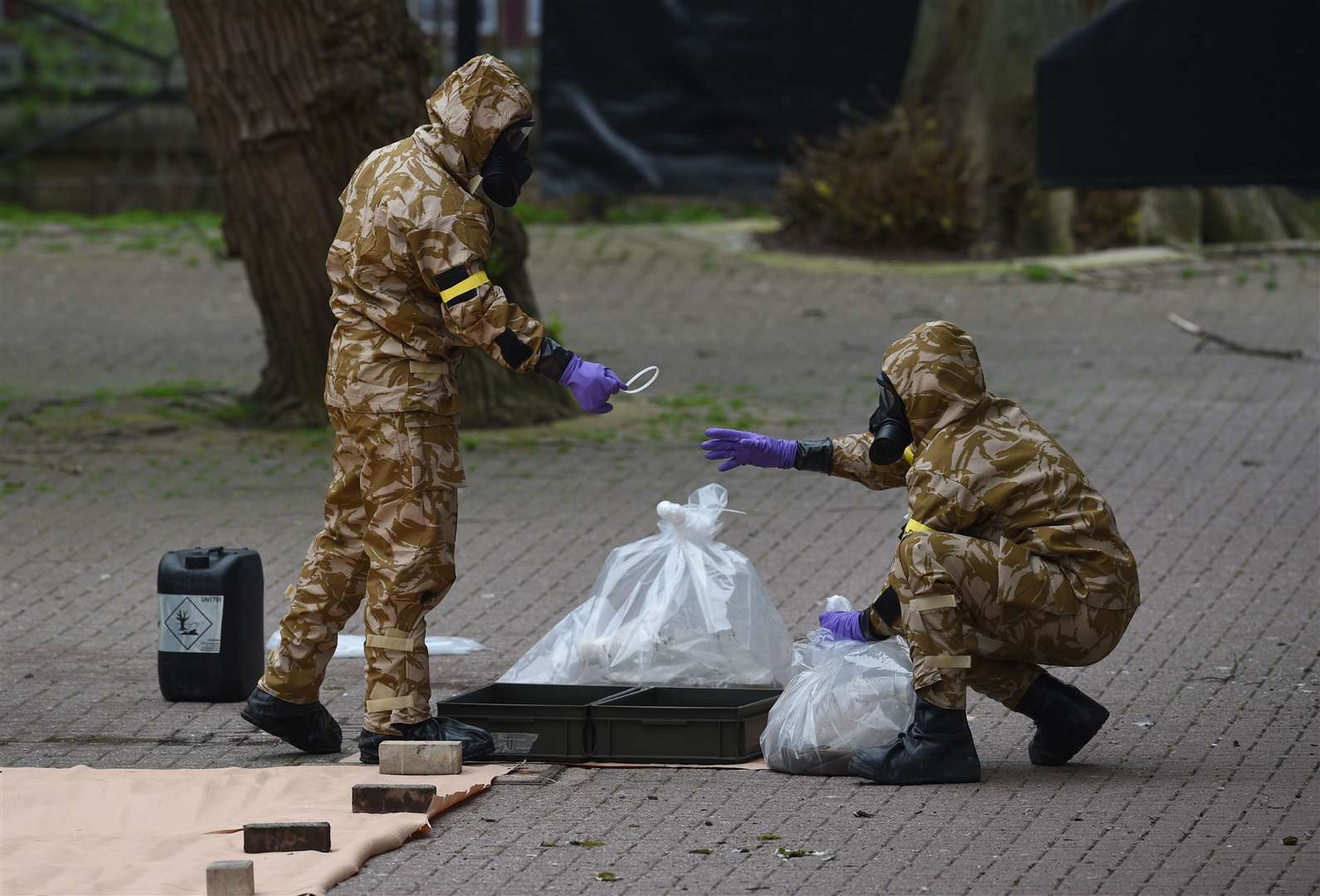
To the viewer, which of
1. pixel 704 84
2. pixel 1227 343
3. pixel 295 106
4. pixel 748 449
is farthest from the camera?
pixel 704 84

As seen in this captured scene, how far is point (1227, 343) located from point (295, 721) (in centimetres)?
892

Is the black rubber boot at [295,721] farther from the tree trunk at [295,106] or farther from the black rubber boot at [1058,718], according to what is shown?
the tree trunk at [295,106]

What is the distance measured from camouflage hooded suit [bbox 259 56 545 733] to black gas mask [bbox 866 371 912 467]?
3.27ft

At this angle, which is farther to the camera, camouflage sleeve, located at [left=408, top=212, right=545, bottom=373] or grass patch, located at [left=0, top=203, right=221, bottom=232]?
grass patch, located at [left=0, top=203, right=221, bottom=232]

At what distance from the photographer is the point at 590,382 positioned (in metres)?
5.24

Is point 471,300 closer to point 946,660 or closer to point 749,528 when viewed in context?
point 946,660

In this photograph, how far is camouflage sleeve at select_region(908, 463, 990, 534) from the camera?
17.3ft

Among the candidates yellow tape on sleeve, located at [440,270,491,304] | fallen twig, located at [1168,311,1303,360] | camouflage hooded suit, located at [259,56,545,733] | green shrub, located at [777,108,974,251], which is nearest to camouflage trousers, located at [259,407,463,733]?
camouflage hooded suit, located at [259,56,545,733]

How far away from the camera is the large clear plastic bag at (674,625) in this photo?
5953mm

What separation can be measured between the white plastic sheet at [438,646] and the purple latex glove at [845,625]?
5.91ft

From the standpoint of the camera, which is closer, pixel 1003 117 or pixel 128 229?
pixel 1003 117

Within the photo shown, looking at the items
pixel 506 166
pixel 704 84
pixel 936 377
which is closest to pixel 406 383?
pixel 506 166

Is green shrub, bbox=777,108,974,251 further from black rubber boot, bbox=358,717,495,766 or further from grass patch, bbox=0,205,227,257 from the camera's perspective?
black rubber boot, bbox=358,717,495,766

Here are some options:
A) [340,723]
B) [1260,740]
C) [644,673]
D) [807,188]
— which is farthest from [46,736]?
[807,188]
